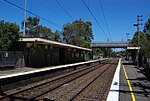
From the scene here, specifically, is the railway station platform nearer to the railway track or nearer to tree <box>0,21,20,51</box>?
the railway track

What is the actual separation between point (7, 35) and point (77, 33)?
6088cm

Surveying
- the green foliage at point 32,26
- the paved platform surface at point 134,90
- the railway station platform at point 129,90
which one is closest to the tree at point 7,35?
the railway station platform at point 129,90

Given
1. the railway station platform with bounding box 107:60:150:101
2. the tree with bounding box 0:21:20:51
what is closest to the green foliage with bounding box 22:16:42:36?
the tree with bounding box 0:21:20:51

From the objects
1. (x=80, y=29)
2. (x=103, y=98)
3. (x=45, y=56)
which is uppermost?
(x=80, y=29)

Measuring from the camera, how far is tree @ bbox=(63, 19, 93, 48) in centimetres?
8550

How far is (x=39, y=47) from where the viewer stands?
112 feet

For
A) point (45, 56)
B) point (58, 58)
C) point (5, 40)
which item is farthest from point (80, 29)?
point (5, 40)

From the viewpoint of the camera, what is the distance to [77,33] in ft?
300

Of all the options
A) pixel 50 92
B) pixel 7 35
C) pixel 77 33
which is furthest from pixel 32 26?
pixel 50 92

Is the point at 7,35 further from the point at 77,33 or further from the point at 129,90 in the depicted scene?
the point at 77,33

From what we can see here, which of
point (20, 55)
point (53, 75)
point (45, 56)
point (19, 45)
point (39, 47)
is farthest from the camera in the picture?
point (45, 56)

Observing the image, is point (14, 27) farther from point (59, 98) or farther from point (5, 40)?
point (59, 98)

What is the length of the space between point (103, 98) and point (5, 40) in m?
23.1

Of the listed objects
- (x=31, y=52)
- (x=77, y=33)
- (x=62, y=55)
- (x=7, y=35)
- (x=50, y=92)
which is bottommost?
(x=50, y=92)
